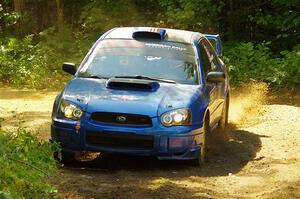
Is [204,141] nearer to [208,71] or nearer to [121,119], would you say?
[121,119]

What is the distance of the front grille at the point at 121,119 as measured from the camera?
23.5 feet

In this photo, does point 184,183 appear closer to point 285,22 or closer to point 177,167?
point 177,167

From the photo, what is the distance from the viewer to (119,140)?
283 inches

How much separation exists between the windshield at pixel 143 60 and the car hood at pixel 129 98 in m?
0.35

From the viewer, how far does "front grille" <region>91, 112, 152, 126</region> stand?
7156 mm

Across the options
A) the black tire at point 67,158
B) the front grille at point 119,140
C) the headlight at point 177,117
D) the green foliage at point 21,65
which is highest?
the headlight at point 177,117

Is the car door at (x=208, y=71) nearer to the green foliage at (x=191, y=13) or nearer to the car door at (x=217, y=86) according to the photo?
the car door at (x=217, y=86)

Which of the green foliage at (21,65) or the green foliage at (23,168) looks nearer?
the green foliage at (23,168)

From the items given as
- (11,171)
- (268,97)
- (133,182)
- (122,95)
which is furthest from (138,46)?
(268,97)

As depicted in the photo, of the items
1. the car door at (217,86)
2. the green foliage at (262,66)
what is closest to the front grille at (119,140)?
the car door at (217,86)

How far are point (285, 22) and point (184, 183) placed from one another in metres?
11.9

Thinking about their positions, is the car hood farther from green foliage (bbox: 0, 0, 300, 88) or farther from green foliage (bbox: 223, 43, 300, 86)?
green foliage (bbox: 0, 0, 300, 88)

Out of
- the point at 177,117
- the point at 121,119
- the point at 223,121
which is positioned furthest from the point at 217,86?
the point at 121,119

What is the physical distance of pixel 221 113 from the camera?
9672mm
